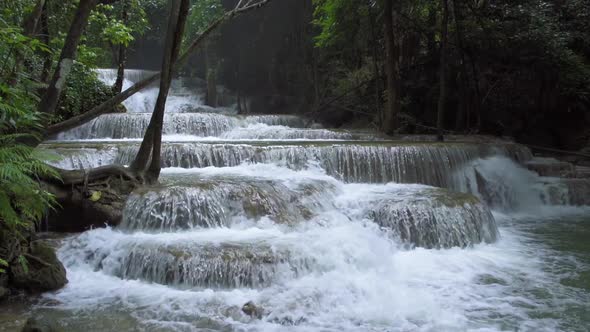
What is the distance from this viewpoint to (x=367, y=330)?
13.9ft

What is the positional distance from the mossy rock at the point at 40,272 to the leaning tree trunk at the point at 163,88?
6.89 feet

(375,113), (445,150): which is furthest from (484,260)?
(375,113)

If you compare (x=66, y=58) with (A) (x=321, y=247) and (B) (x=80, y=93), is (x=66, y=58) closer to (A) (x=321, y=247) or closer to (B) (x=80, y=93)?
(A) (x=321, y=247)

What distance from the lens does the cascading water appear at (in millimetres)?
4523

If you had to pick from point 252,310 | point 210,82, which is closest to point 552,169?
A: point 252,310

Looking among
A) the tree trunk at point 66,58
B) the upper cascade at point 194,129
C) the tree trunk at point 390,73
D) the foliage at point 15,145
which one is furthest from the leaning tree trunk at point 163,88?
the tree trunk at point 390,73

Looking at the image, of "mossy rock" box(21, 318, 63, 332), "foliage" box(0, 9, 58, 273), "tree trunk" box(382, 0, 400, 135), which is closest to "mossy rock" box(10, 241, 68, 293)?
"foliage" box(0, 9, 58, 273)

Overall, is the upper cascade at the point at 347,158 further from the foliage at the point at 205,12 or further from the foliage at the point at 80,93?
the foliage at the point at 205,12

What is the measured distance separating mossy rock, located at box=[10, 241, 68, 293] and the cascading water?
6.8 inches

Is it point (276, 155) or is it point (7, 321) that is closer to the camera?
point (7, 321)

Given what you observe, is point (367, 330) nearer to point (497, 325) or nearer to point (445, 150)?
point (497, 325)

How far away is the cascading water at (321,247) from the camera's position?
452 centimetres

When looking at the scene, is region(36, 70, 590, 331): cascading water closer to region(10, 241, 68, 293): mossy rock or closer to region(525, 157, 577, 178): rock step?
region(10, 241, 68, 293): mossy rock

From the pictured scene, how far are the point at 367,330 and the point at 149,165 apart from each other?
448 centimetres
